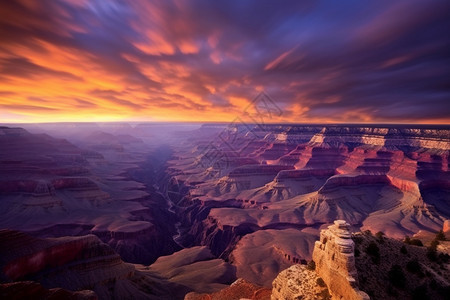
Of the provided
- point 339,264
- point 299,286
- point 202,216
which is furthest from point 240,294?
point 202,216

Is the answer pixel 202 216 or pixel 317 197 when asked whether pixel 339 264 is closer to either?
pixel 317 197

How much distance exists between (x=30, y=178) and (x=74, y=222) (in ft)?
125

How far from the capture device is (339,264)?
904 inches

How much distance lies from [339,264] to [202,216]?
96904 mm

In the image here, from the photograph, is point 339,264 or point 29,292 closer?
point 339,264

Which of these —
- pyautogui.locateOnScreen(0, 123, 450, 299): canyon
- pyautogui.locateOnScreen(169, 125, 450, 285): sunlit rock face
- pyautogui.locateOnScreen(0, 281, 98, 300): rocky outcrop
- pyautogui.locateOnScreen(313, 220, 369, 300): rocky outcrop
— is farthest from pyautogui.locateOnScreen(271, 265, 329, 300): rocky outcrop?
pyautogui.locateOnScreen(169, 125, 450, 285): sunlit rock face

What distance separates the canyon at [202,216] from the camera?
46562 mm

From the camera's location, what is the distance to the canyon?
46562 mm

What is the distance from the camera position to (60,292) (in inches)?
1163

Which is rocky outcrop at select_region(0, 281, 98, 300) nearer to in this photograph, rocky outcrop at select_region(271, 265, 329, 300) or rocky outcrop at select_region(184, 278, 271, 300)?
rocky outcrop at select_region(184, 278, 271, 300)

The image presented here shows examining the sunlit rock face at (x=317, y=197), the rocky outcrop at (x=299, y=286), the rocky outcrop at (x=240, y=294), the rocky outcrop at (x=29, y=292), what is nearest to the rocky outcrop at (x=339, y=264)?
the rocky outcrop at (x=299, y=286)

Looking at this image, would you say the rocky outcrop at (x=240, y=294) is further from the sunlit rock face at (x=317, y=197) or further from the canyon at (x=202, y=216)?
the sunlit rock face at (x=317, y=197)

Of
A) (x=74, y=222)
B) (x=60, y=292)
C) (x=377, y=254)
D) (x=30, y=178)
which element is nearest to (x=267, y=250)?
(x=377, y=254)

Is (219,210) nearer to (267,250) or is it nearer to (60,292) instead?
(267,250)
